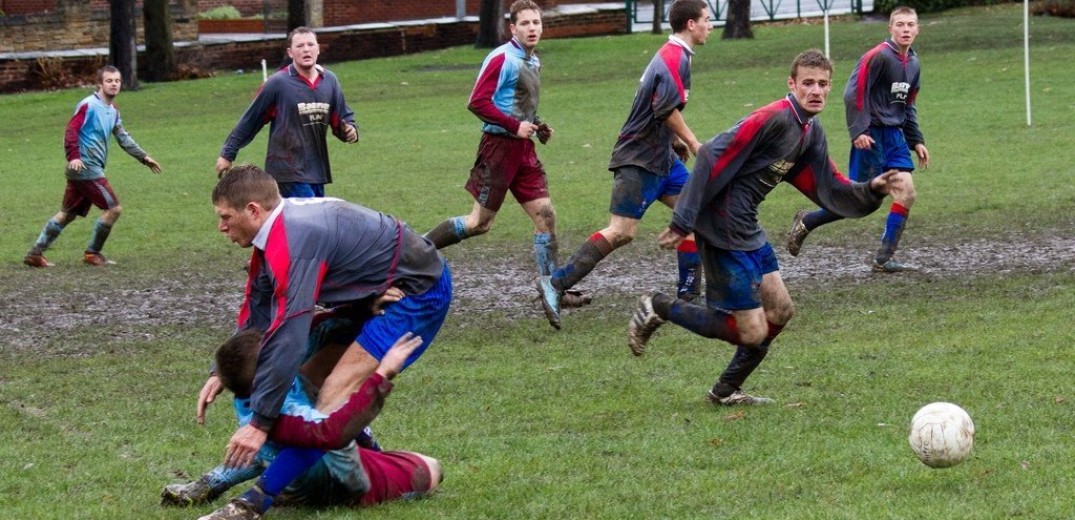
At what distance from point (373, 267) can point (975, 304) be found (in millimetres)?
5419

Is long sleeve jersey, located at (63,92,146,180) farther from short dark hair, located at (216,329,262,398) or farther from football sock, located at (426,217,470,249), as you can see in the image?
short dark hair, located at (216,329,262,398)

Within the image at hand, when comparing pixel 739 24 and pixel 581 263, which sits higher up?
pixel 739 24

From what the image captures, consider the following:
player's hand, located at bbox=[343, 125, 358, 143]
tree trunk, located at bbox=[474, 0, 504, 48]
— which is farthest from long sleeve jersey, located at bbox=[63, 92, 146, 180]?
tree trunk, located at bbox=[474, 0, 504, 48]

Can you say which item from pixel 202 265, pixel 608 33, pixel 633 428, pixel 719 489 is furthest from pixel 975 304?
pixel 608 33

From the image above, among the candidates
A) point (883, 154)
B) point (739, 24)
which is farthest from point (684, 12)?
point (739, 24)

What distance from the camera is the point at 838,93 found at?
2472cm

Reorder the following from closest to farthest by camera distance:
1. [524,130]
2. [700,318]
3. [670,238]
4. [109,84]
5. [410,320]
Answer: [410,320] → [670,238] → [700,318] → [524,130] → [109,84]

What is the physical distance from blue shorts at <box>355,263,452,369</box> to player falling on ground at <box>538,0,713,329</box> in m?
3.59

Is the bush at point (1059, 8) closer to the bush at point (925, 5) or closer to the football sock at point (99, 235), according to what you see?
the bush at point (925, 5)

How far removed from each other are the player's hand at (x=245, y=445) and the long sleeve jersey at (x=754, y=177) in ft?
8.59

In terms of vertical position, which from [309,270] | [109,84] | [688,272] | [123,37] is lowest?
[688,272]

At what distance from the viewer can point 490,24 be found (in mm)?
35812

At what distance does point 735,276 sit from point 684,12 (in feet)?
9.46

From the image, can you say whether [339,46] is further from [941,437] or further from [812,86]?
[941,437]
